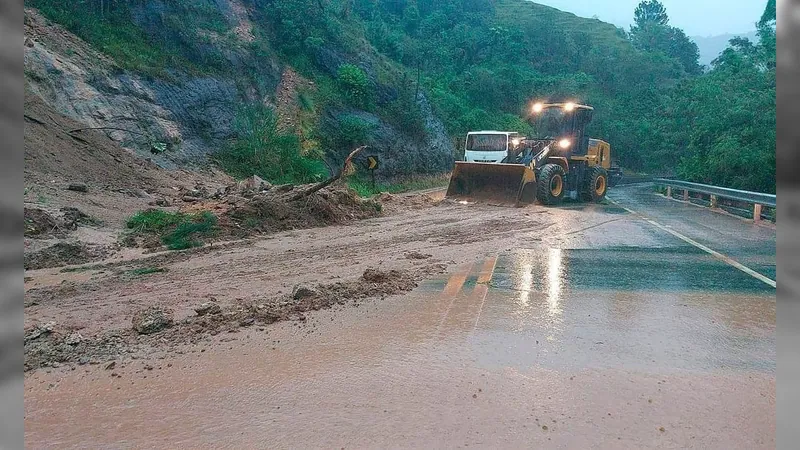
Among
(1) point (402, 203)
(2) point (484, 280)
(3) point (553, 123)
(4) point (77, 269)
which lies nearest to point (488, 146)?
(3) point (553, 123)

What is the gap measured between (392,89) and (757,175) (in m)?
21.8

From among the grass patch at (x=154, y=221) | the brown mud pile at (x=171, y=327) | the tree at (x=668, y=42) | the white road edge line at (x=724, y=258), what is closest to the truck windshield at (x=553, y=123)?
the white road edge line at (x=724, y=258)

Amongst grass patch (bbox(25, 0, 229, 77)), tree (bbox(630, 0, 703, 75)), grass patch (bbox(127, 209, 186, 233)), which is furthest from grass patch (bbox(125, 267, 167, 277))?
tree (bbox(630, 0, 703, 75))

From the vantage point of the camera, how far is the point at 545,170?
61.7 ft

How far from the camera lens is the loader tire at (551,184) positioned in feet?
61.3

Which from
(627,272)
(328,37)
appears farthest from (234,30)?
(627,272)

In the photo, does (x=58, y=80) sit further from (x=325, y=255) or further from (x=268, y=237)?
(x=325, y=255)

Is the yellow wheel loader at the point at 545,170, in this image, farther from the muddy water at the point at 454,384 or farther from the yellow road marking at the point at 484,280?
the muddy water at the point at 454,384

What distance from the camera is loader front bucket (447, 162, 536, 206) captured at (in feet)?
59.9

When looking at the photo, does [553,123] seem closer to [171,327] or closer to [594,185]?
[594,185]

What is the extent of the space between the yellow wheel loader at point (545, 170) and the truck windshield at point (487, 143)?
9.55 feet

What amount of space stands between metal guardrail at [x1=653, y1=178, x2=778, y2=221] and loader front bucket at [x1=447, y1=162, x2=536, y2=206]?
6.00 m

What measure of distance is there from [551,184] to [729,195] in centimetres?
541

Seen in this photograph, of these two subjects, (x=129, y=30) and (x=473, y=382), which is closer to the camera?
(x=473, y=382)
